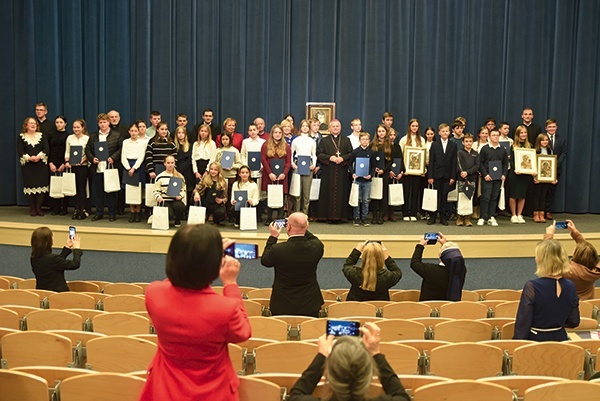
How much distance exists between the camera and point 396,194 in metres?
11.6

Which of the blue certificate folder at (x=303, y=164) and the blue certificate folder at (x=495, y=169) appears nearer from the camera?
the blue certificate folder at (x=303, y=164)

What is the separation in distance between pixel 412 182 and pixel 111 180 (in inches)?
193

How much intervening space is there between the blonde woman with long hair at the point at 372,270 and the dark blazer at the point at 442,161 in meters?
5.42

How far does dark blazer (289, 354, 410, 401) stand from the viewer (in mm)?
2986

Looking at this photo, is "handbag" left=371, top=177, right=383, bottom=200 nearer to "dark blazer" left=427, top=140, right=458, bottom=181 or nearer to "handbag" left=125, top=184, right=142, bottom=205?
"dark blazer" left=427, top=140, right=458, bottom=181

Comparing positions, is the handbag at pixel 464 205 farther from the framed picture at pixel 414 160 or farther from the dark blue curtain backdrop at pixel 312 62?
the dark blue curtain backdrop at pixel 312 62

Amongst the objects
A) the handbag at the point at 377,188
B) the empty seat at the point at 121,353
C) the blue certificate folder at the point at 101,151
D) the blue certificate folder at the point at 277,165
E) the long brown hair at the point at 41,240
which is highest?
the blue certificate folder at the point at 101,151

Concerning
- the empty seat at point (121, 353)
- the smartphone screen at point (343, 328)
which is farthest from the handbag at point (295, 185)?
the smartphone screen at point (343, 328)

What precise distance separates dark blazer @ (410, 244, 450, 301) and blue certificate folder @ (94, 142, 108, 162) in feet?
21.0

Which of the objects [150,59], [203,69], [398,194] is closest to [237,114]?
[203,69]

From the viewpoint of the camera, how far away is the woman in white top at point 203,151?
11266 millimetres

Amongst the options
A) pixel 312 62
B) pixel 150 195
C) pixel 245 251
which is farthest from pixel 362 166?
pixel 245 251

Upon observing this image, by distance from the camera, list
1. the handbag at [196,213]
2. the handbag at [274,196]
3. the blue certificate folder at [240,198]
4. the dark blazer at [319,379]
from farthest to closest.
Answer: the handbag at [274,196] < the blue certificate folder at [240,198] < the handbag at [196,213] < the dark blazer at [319,379]

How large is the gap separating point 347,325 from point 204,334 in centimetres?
67
